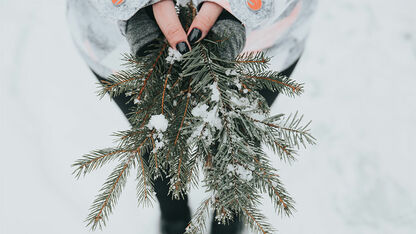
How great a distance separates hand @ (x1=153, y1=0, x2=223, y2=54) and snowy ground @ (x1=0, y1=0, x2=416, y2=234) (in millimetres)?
921

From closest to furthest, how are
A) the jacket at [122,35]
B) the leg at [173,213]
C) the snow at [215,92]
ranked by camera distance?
1. the snow at [215,92]
2. the jacket at [122,35]
3. the leg at [173,213]

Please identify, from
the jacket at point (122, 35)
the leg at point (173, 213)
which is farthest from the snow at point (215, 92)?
the leg at point (173, 213)

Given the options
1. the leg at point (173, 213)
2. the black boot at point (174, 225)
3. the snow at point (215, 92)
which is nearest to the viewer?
the snow at point (215, 92)

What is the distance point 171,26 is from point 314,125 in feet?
3.64

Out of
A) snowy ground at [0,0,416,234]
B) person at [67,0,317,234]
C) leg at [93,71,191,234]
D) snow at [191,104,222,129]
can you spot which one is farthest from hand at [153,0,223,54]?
snowy ground at [0,0,416,234]

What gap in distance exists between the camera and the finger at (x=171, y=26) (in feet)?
Answer: 1.72

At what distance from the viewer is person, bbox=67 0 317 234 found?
52cm

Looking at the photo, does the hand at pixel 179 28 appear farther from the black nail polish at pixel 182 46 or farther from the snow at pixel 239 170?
the snow at pixel 239 170

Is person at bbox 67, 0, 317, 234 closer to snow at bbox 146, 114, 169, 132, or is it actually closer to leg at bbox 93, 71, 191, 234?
leg at bbox 93, 71, 191, 234

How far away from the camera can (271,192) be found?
0.54m

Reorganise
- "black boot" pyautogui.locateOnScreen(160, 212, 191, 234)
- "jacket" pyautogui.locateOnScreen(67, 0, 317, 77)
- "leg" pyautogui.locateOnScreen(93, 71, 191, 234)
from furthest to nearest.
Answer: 1. "black boot" pyautogui.locateOnScreen(160, 212, 191, 234)
2. "leg" pyautogui.locateOnScreen(93, 71, 191, 234)
3. "jacket" pyautogui.locateOnScreen(67, 0, 317, 77)

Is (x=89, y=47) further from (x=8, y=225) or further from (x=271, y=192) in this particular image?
(x=8, y=225)

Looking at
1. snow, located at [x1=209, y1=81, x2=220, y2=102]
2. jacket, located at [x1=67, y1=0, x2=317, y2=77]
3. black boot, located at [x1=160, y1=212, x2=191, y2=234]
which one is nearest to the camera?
snow, located at [x1=209, y1=81, x2=220, y2=102]

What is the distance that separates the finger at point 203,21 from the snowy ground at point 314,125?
93 cm
